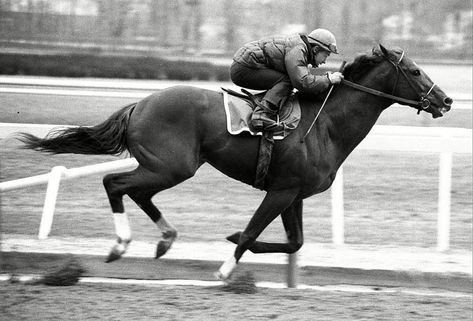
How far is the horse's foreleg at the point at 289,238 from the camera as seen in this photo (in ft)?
20.6

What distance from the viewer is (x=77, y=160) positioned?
896cm

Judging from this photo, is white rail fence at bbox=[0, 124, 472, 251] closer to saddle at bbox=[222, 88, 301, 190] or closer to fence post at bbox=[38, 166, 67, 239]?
fence post at bbox=[38, 166, 67, 239]

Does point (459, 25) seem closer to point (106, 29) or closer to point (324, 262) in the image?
point (106, 29)

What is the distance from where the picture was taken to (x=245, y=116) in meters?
6.05

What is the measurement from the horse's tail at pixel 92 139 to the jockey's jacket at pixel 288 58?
87 centimetres

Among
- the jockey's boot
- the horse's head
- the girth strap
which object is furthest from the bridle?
the girth strap

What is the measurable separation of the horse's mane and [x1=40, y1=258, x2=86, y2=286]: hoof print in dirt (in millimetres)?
2303

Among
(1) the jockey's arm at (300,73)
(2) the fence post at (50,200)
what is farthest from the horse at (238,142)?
(2) the fence post at (50,200)

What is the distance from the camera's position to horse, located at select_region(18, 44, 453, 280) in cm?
598

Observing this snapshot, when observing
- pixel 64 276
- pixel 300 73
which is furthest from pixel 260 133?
pixel 64 276

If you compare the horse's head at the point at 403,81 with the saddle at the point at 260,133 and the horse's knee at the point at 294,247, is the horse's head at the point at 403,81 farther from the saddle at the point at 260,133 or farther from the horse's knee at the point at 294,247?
the horse's knee at the point at 294,247

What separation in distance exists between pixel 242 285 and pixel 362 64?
1.75 metres

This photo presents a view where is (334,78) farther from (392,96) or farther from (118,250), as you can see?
(118,250)

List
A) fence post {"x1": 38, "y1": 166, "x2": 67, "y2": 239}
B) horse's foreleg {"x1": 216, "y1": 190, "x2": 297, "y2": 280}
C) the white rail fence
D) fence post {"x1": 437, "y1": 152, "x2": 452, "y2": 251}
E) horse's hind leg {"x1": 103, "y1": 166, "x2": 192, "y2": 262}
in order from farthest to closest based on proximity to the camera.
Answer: fence post {"x1": 437, "y1": 152, "x2": 452, "y2": 251}
the white rail fence
fence post {"x1": 38, "y1": 166, "x2": 67, "y2": 239}
horse's foreleg {"x1": 216, "y1": 190, "x2": 297, "y2": 280}
horse's hind leg {"x1": 103, "y1": 166, "x2": 192, "y2": 262}
